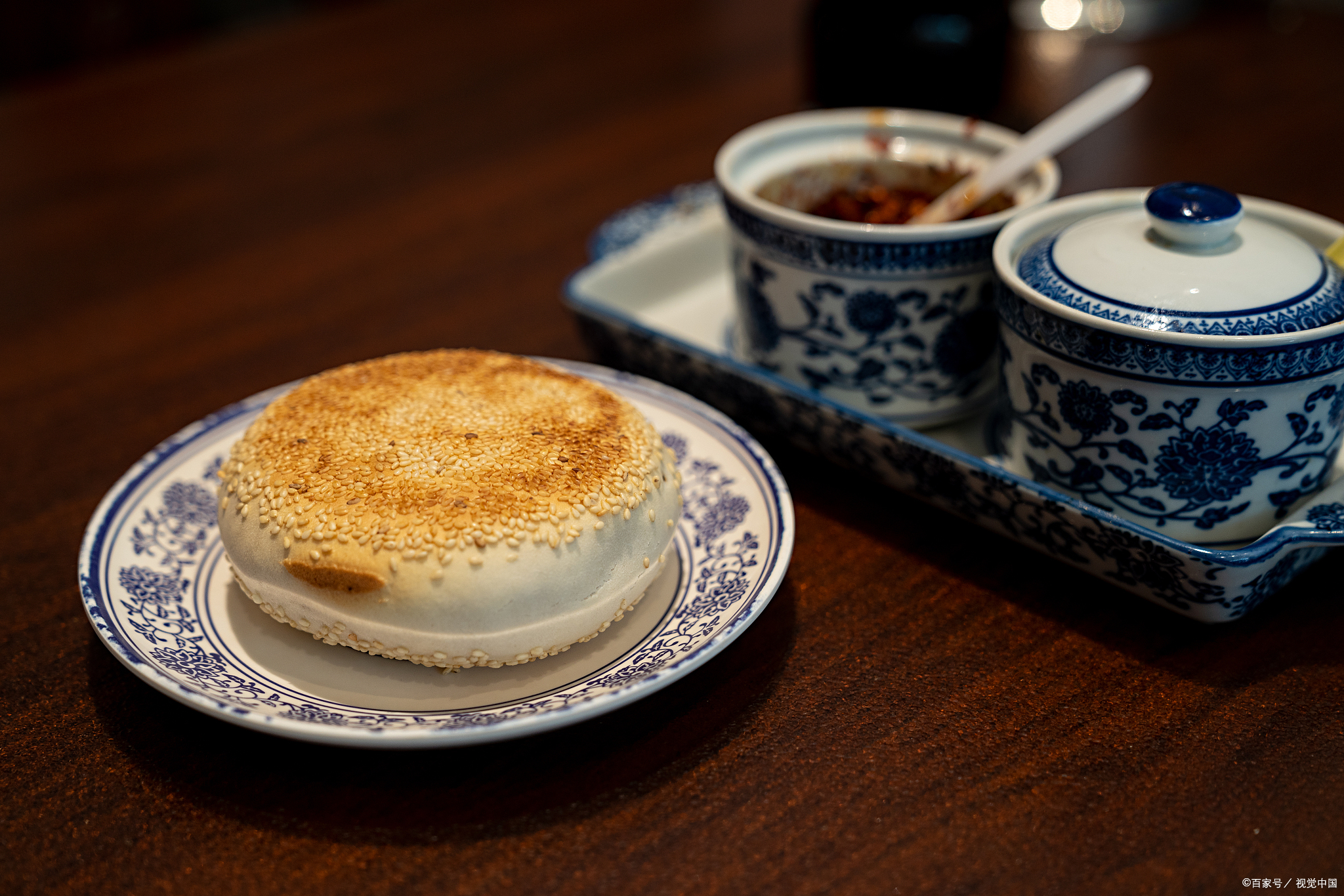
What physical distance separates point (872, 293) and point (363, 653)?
0.46 m

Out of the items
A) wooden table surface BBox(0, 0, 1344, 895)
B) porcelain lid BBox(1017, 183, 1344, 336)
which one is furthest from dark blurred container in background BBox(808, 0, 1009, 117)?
porcelain lid BBox(1017, 183, 1344, 336)

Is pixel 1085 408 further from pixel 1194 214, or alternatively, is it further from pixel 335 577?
pixel 335 577

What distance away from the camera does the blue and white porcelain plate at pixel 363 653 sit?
554 mm

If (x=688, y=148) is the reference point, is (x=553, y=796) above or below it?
below

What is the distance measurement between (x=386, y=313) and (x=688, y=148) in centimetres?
54

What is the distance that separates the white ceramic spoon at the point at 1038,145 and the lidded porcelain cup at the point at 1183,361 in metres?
0.15

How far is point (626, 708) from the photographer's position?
626mm

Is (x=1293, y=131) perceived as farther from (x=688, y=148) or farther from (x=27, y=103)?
(x=27, y=103)

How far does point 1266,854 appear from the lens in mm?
528

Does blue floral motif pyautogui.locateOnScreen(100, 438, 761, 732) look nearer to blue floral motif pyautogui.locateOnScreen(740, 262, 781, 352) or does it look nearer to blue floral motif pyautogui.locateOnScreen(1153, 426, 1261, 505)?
blue floral motif pyautogui.locateOnScreen(740, 262, 781, 352)

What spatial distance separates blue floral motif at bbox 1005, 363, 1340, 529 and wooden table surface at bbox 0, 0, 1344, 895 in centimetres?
6

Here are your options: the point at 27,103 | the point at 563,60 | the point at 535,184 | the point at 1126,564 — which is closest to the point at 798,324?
the point at 1126,564

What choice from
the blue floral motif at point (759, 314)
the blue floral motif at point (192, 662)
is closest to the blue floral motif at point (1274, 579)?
the blue floral motif at point (759, 314)

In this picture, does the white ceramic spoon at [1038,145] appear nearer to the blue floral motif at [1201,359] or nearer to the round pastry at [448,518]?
the blue floral motif at [1201,359]
